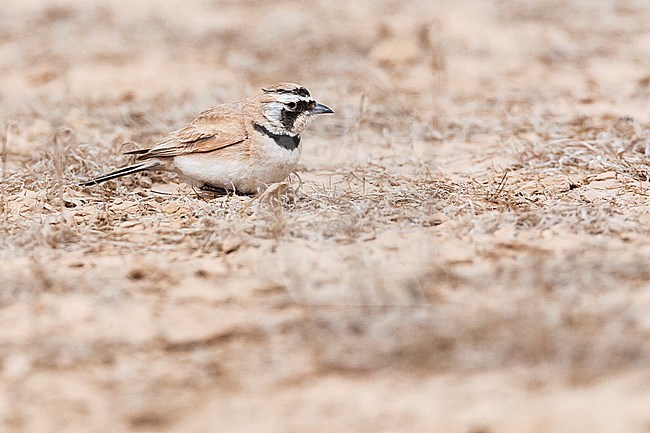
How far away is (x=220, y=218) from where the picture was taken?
5.63 metres

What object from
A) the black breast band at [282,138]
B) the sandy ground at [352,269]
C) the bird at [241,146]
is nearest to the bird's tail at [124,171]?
the bird at [241,146]

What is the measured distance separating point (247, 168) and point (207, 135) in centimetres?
38

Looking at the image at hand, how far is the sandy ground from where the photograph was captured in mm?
3799

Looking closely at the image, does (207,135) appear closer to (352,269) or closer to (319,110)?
(319,110)

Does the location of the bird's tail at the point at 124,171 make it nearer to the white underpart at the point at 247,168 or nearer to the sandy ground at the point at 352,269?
the sandy ground at the point at 352,269

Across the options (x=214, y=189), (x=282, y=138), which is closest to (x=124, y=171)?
(x=214, y=189)

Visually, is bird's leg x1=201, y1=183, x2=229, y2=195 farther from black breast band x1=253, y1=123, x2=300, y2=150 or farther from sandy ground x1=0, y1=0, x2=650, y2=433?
black breast band x1=253, y1=123, x2=300, y2=150

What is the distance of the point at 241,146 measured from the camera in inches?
244

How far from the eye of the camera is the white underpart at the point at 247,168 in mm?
6160

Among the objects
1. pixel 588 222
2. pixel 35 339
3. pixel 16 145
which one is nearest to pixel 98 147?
pixel 16 145

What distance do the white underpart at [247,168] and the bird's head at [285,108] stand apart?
132 mm

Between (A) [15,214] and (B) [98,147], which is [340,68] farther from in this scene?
(A) [15,214]

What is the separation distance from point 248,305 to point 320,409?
870mm

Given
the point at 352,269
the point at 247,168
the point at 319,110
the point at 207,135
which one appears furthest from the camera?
the point at 319,110
